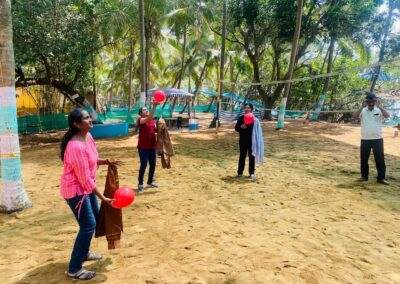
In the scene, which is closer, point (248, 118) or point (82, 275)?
point (82, 275)

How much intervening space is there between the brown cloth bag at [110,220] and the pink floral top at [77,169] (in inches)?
14.6

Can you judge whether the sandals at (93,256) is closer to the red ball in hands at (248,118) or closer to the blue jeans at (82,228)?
the blue jeans at (82,228)

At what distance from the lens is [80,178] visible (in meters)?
3.21

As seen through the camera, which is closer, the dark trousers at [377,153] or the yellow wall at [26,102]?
the dark trousers at [377,153]

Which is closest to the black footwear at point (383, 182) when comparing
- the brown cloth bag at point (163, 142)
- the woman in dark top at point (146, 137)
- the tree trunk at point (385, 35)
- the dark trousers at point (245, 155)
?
the dark trousers at point (245, 155)

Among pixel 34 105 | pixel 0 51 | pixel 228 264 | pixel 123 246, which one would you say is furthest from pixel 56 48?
pixel 228 264

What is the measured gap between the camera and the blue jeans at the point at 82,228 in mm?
3319

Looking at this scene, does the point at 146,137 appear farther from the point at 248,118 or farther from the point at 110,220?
the point at 110,220

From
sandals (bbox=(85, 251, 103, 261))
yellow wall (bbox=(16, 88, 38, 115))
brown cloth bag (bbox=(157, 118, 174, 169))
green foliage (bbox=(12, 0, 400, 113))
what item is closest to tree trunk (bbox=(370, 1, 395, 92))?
green foliage (bbox=(12, 0, 400, 113))

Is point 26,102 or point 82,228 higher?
point 26,102

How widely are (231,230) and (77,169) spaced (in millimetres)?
2223

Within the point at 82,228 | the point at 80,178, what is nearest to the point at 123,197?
the point at 80,178

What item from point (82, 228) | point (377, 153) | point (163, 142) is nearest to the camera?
point (82, 228)

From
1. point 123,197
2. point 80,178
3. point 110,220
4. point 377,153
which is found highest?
Result: point 80,178
